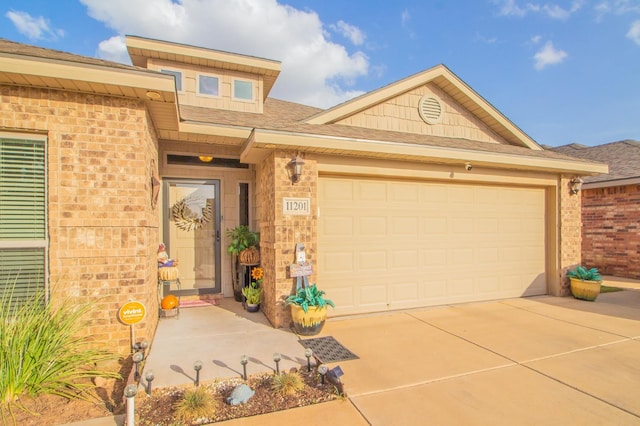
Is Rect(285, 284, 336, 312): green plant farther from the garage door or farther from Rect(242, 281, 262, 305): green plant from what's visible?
Rect(242, 281, 262, 305): green plant

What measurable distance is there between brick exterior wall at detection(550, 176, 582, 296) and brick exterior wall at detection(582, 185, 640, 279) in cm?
389

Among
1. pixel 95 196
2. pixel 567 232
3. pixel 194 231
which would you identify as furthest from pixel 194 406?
pixel 567 232

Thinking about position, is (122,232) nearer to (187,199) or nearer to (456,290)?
(187,199)

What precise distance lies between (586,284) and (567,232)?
1090 millimetres

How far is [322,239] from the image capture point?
5.10m

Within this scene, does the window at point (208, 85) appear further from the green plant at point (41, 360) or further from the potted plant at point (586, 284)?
the potted plant at point (586, 284)

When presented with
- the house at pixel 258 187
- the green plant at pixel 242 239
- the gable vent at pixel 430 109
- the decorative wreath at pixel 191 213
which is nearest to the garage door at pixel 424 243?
the house at pixel 258 187

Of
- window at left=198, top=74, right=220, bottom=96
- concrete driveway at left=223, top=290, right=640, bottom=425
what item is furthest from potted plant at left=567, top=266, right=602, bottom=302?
window at left=198, top=74, right=220, bottom=96

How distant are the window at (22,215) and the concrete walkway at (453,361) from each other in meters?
1.56

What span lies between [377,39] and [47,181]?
376 inches

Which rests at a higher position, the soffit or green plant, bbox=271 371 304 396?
the soffit

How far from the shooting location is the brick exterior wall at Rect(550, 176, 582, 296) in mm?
6594

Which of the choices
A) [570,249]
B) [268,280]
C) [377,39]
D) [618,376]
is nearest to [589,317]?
[570,249]

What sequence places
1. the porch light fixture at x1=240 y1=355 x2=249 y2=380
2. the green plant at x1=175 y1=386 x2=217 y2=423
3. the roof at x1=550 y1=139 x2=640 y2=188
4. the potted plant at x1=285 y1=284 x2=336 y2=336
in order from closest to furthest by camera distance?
the green plant at x1=175 y1=386 x2=217 y2=423, the porch light fixture at x1=240 y1=355 x2=249 y2=380, the potted plant at x1=285 y1=284 x2=336 y2=336, the roof at x1=550 y1=139 x2=640 y2=188
